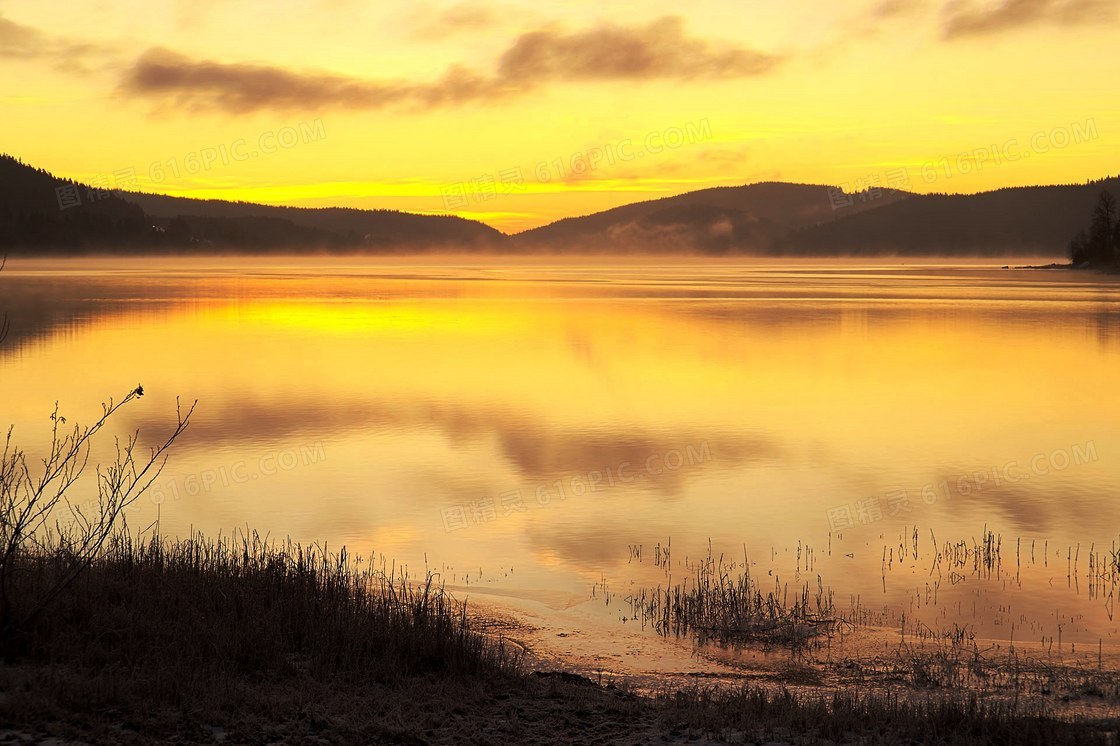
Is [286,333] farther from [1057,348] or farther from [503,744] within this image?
[503,744]

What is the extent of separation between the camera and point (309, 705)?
348 inches

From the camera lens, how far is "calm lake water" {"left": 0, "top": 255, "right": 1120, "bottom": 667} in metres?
15.7

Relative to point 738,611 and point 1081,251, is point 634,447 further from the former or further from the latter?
point 1081,251

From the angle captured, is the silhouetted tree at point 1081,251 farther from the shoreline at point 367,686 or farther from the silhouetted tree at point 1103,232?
the shoreline at point 367,686

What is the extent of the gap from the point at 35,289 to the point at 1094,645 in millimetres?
99113

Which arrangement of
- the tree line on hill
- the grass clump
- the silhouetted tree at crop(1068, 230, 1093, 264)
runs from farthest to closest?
1. the silhouetted tree at crop(1068, 230, 1093, 264)
2. the tree line on hill
3. the grass clump

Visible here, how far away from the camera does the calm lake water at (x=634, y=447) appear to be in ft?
51.4

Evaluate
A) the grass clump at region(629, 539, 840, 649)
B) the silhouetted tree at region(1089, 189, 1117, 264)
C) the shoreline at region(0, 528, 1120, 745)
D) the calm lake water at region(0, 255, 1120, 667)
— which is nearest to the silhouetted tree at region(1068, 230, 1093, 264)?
the silhouetted tree at region(1089, 189, 1117, 264)

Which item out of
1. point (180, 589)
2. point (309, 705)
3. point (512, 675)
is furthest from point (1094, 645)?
point (180, 589)

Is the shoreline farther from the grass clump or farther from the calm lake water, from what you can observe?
the calm lake water

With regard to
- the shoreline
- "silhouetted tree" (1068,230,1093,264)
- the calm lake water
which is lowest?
the calm lake water

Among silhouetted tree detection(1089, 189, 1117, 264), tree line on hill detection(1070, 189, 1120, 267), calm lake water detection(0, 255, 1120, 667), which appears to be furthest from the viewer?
silhouetted tree detection(1089, 189, 1117, 264)

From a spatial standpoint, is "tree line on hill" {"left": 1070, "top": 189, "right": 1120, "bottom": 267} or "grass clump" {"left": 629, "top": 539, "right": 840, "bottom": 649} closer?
"grass clump" {"left": 629, "top": 539, "right": 840, "bottom": 649}

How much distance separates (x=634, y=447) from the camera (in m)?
26.3
